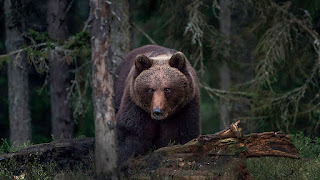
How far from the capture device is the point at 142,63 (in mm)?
6195

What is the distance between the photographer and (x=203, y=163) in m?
5.33

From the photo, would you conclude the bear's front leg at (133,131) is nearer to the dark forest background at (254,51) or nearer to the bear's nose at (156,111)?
the bear's nose at (156,111)

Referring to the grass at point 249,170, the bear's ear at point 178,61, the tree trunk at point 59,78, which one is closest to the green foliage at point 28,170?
the grass at point 249,170

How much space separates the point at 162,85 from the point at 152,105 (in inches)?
13.9

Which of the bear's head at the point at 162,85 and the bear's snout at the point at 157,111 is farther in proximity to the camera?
the bear's head at the point at 162,85

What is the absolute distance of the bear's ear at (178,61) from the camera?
241 inches

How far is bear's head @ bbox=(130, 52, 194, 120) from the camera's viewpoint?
19.0ft

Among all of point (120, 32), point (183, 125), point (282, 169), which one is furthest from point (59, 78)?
point (282, 169)

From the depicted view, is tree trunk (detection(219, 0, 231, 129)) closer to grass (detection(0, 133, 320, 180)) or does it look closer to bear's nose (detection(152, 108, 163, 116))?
grass (detection(0, 133, 320, 180))

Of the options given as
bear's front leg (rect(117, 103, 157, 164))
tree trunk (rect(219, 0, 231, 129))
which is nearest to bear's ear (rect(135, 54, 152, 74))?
bear's front leg (rect(117, 103, 157, 164))

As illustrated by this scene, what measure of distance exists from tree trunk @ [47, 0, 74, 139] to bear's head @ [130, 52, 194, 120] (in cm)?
402

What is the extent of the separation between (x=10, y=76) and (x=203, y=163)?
663cm

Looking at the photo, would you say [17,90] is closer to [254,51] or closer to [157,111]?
[157,111]

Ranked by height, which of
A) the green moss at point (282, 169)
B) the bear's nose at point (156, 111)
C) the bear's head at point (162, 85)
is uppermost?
the bear's head at point (162, 85)
